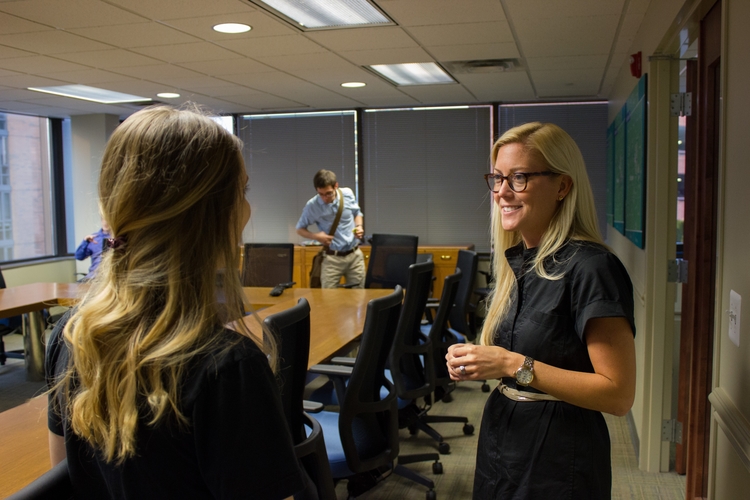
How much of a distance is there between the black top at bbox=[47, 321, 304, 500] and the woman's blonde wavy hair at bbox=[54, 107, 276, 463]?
0.06 feet

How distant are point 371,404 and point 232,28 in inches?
93.5

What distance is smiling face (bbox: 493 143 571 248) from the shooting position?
154 cm

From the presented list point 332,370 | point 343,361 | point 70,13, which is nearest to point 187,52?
point 70,13

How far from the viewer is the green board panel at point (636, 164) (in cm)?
320

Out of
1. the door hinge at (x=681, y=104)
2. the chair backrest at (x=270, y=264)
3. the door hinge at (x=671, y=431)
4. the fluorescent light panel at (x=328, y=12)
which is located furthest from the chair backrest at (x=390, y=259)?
the door hinge at (x=681, y=104)

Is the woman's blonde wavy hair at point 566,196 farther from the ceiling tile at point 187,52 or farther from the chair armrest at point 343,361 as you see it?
the ceiling tile at point 187,52

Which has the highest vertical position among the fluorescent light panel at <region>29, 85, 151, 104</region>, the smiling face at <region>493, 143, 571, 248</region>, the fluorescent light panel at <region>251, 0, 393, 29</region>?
the fluorescent light panel at <region>29, 85, 151, 104</region>

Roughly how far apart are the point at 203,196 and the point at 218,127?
0.36ft

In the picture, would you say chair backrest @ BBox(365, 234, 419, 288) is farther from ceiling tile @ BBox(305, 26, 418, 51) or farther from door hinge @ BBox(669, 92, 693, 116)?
door hinge @ BBox(669, 92, 693, 116)

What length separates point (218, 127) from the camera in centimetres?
94

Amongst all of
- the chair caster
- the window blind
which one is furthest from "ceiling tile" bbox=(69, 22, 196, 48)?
the window blind

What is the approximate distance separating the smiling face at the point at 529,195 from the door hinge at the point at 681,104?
162 centimetres

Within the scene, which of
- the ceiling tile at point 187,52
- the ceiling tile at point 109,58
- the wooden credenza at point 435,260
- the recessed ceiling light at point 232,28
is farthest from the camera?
the wooden credenza at point 435,260

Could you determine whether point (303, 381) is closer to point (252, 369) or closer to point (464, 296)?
point (252, 369)
